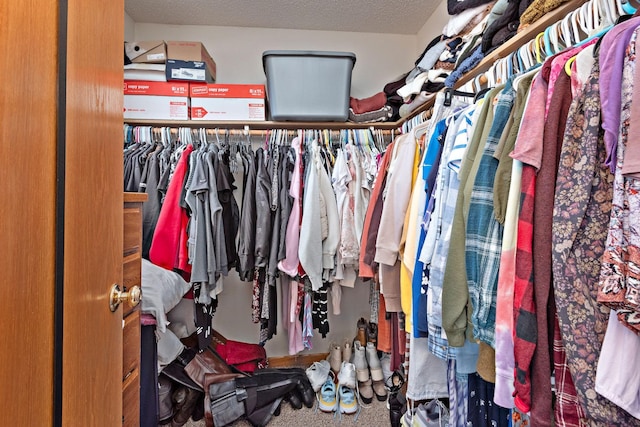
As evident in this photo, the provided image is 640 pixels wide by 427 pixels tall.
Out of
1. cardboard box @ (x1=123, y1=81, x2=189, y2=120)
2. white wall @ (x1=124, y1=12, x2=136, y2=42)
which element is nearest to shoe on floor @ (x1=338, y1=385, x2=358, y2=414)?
cardboard box @ (x1=123, y1=81, x2=189, y2=120)

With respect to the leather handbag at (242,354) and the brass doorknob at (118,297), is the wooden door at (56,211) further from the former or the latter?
the leather handbag at (242,354)

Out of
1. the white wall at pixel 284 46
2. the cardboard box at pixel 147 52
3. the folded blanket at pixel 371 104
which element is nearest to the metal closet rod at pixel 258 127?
the folded blanket at pixel 371 104

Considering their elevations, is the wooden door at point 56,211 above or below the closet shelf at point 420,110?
below

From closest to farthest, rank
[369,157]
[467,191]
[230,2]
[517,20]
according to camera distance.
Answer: [467,191], [517,20], [369,157], [230,2]

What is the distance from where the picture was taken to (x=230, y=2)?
2012 millimetres

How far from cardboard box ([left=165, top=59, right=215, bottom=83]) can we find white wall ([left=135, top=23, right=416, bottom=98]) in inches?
14.9

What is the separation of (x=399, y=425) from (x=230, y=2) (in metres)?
2.57

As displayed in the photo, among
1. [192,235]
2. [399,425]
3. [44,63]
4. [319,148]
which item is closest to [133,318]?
[44,63]

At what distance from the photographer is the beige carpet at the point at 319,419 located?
69.5 inches

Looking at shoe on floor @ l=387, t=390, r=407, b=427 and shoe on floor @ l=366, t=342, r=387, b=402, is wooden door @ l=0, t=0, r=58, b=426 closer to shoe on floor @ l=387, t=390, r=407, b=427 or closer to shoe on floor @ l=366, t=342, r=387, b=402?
shoe on floor @ l=387, t=390, r=407, b=427

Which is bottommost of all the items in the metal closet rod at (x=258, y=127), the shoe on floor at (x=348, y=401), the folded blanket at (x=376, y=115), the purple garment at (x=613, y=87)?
the shoe on floor at (x=348, y=401)

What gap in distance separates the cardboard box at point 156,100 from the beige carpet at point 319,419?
1.72m

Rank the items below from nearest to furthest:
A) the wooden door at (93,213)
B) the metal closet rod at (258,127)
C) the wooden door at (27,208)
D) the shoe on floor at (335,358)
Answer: the wooden door at (27,208), the wooden door at (93,213), the metal closet rod at (258,127), the shoe on floor at (335,358)

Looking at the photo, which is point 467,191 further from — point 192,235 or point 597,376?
point 192,235
